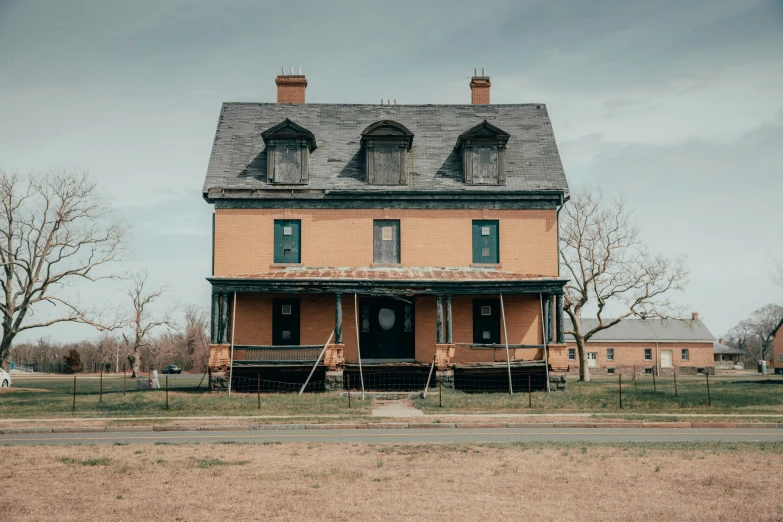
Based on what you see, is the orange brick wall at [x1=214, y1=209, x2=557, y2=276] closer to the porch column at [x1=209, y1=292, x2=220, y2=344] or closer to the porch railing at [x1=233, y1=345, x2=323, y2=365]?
the porch column at [x1=209, y1=292, x2=220, y2=344]

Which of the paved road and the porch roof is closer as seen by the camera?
the paved road

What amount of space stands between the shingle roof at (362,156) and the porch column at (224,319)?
5.01 metres

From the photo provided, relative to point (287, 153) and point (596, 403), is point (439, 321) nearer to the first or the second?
point (596, 403)

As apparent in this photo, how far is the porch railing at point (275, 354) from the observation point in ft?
88.4

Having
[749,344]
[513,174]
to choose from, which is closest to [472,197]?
[513,174]

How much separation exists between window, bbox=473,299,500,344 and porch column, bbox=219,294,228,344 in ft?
31.2

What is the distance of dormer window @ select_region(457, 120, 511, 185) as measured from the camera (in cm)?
3044

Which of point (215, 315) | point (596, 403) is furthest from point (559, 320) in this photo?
point (215, 315)

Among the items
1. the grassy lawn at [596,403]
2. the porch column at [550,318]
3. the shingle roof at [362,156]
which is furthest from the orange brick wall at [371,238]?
the grassy lawn at [596,403]

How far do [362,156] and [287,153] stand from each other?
312cm

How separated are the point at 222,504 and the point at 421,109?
27078mm

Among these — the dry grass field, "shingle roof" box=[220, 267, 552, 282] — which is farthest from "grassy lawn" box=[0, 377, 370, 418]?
the dry grass field

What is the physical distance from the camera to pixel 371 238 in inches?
1177

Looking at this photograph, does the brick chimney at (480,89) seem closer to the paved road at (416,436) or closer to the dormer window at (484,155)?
the dormer window at (484,155)
